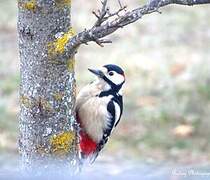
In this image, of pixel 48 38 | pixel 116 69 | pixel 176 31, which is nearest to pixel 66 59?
pixel 48 38

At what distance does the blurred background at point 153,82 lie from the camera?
5.91 metres

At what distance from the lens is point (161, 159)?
18.9 ft

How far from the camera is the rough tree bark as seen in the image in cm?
256

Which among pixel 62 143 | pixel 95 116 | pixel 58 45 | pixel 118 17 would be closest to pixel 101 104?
pixel 95 116

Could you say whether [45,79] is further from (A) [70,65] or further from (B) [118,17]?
(B) [118,17]

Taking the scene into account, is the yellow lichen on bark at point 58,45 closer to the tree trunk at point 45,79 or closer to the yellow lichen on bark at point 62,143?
the tree trunk at point 45,79

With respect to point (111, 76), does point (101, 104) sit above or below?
below

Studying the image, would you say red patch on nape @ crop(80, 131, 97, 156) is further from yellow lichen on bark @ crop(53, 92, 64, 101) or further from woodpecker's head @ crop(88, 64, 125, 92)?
yellow lichen on bark @ crop(53, 92, 64, 101)

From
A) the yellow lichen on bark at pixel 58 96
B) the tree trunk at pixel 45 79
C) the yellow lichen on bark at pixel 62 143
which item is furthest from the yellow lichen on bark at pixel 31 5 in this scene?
the yellow lichen on bark at pixel 62 143

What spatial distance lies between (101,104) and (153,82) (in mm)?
3392

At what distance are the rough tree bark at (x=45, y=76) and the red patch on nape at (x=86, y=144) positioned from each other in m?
0.73

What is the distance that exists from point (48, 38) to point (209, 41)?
17.4ft

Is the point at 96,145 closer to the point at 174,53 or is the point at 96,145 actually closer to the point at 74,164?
the point at 74,164

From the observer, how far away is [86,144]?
345 centimetres
